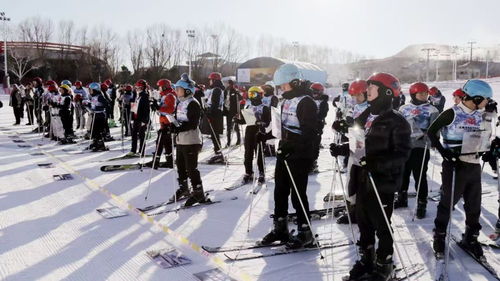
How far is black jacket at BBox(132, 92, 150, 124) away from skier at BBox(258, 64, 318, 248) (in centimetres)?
565

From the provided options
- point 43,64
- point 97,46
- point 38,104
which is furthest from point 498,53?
point 38,104

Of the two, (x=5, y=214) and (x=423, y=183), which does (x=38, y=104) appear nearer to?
(x=5, y=214)

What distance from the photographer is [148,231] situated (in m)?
4.87

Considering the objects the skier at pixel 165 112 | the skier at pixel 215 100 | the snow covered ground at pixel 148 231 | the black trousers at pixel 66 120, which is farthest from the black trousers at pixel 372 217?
the black trousers at pixel 66 120

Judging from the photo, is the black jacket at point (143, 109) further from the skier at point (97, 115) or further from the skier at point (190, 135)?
the skier at point (190, 135)

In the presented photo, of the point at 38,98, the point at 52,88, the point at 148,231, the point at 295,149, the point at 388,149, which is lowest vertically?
the point at 148,231

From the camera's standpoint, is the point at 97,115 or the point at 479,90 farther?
the point at 97,115

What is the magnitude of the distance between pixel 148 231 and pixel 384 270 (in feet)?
8.90

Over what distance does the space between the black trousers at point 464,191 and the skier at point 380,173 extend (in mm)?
1012

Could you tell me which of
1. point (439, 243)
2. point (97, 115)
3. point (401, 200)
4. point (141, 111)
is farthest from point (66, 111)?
point (439, 243)

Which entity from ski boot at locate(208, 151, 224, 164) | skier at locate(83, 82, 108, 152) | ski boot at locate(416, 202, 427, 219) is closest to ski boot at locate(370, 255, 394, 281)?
ski boot at locate(416, 202, 427, 219)

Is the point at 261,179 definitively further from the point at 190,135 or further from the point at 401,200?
the point at 401,200

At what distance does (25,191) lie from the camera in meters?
6.75

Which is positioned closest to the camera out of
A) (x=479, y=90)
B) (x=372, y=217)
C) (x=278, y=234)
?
(x=372, y=217)
